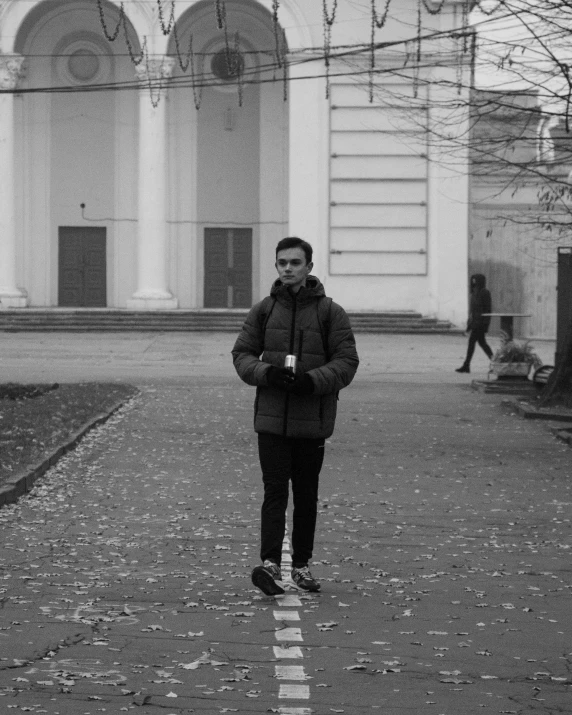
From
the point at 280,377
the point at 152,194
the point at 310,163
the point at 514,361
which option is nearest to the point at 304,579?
the point at 280,377

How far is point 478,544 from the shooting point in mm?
9719

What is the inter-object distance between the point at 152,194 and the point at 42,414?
25365 millimetres

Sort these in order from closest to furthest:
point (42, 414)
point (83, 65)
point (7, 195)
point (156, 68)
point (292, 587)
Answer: point (292, 587) < point (42, 414) < point (156, 68) < point (7, 195) < point (83, 65)

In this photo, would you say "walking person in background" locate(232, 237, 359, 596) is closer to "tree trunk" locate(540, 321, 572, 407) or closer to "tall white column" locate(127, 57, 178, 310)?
"tree trunk" locate(540, 321, 572, 407)

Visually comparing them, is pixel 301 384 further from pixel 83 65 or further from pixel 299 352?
pixel 83 65

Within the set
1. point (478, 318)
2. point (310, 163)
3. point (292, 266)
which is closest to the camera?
point (292, 266)

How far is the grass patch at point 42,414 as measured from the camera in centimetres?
1324

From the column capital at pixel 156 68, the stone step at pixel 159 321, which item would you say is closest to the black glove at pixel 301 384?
the stone step at pixel 159 321

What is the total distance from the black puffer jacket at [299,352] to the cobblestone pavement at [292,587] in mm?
961

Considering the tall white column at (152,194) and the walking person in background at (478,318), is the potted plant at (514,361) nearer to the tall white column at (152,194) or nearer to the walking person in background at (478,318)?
the walking person in background at (478,318)

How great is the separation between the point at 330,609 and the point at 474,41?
9.42 meters

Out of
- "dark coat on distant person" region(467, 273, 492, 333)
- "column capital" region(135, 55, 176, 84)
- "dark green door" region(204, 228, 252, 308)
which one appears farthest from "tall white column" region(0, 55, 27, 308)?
"dark coat on distant person" region(467, 273, 492, 333)

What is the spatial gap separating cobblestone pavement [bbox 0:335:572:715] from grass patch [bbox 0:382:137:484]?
1.13 ft

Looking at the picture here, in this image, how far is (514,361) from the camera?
2278 centimetres
